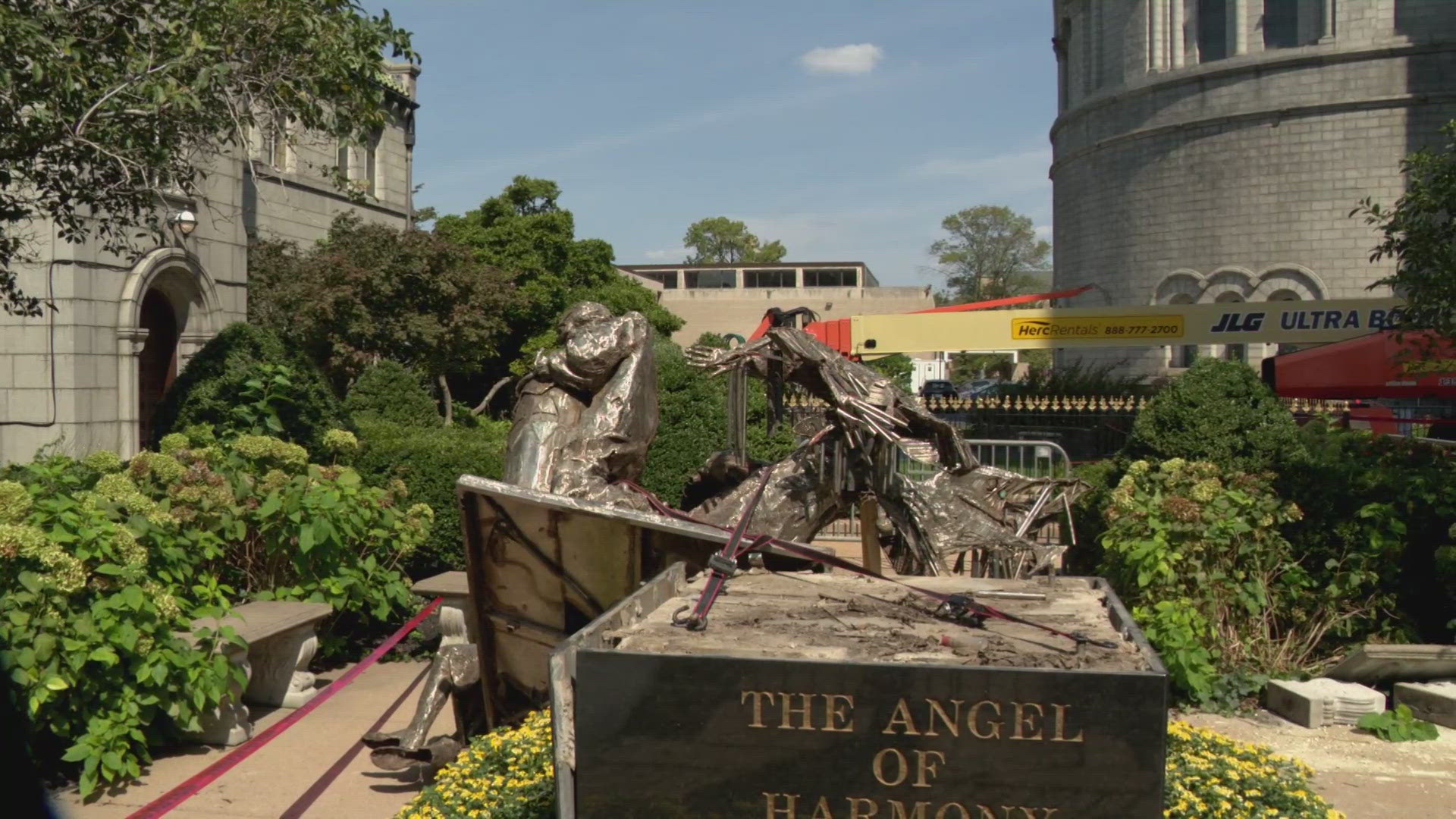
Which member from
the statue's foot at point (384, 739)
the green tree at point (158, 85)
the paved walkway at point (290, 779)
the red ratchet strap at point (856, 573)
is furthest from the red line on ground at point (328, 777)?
the green tree at point (158, 85)

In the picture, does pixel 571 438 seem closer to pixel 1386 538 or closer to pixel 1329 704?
pixel 1329 704

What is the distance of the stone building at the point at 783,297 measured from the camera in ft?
172

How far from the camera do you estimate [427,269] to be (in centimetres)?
2231

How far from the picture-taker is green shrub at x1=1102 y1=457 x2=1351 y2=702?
25.3 ft

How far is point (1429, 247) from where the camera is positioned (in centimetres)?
946

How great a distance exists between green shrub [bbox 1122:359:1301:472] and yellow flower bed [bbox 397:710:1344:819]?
4.09m

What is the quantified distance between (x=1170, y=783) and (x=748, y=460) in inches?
104

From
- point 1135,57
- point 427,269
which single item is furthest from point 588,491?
point 1135,57

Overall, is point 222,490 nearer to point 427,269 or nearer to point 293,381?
point 293,381

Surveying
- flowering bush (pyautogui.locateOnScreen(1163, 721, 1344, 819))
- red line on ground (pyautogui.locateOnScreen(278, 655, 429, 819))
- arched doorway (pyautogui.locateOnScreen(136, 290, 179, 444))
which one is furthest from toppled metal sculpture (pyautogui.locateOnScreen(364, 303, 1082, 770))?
arched doorway (pyautogui.locateOnScreen(136, 290, 179, 444))

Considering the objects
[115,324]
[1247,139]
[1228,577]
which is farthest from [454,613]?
[1247,139]

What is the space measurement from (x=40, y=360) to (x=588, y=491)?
12248 millimetres

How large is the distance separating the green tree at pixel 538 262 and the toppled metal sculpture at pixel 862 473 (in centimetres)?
2582

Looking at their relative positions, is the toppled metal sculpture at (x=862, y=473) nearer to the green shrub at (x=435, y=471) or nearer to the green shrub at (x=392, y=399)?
the green shrub at (x=435, y=471)
